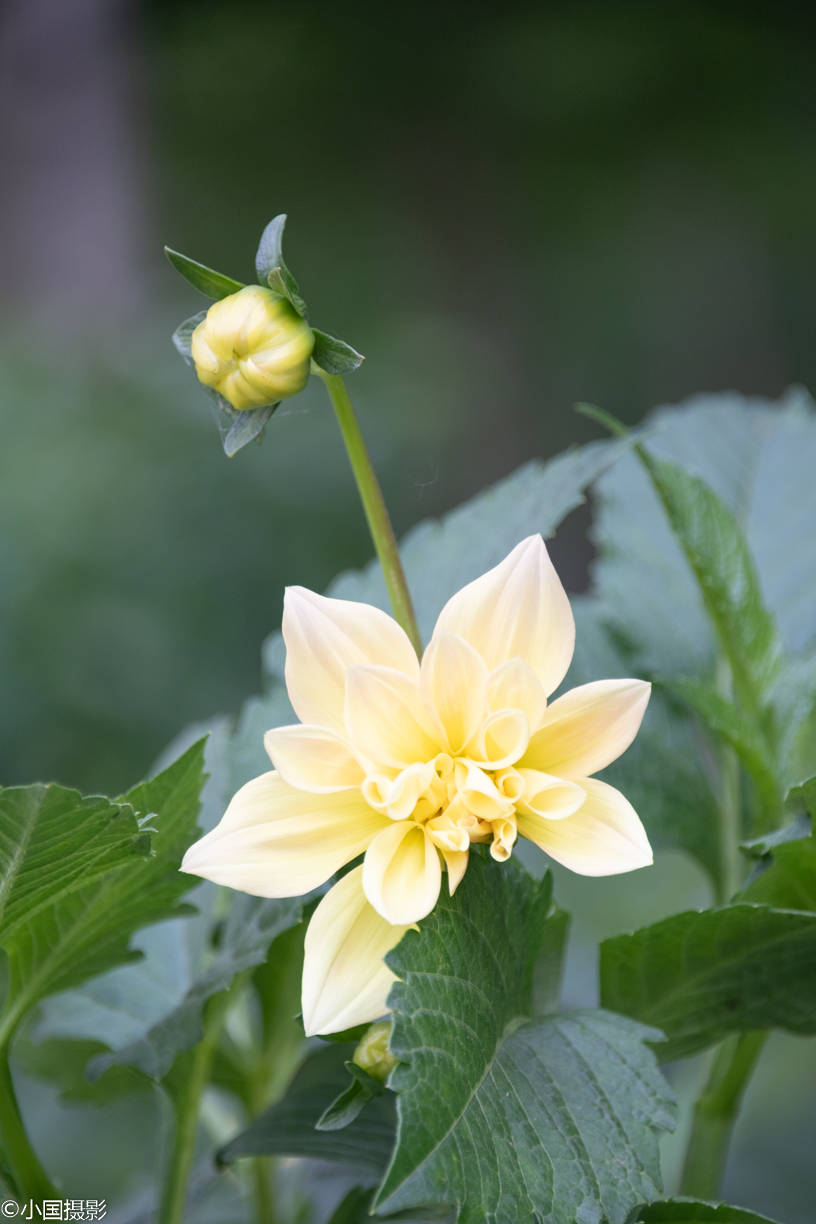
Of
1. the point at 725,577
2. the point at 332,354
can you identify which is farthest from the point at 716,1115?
the point at 332,354

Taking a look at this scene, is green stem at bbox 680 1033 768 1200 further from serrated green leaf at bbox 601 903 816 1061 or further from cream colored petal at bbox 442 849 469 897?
cream colored petal at bbox 442 849 469 897

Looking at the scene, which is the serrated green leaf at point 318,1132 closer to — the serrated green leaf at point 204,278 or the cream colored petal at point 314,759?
the cream colored petal at point 314,759

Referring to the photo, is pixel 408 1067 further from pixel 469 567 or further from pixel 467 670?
pixel 469 567

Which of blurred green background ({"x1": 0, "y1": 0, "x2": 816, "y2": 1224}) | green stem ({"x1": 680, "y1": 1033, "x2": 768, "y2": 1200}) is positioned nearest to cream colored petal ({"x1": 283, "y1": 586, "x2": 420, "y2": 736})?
green stem ({"x1": 680, "y1": 1033, "x2": 768, "y2": 1200})

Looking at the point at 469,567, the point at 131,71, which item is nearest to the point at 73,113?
the point at 131,71

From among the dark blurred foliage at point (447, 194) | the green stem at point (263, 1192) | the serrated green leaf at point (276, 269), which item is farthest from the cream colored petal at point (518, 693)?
the dark blurred foliage at point (447, 194)

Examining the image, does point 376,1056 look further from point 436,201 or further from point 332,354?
point 436,201
